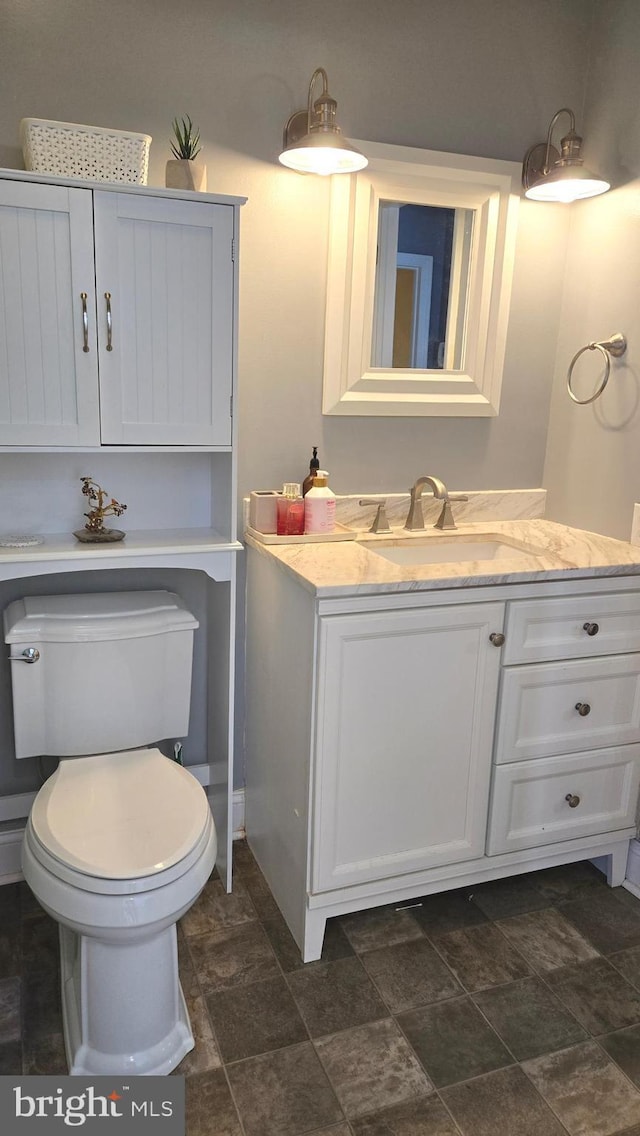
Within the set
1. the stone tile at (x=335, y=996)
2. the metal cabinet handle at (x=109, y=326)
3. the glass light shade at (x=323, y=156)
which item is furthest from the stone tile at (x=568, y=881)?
the glass light shade at (x=323, y=156)

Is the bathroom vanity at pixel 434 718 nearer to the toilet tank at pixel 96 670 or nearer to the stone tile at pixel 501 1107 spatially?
the toilet tank at pixel 96 670

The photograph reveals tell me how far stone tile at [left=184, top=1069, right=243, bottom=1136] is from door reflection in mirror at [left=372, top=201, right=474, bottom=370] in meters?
1.75

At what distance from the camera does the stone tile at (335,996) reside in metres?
1.72

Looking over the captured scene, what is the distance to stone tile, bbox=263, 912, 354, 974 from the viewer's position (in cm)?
190

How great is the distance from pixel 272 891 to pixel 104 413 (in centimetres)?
130

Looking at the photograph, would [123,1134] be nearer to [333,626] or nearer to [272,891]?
[272,891]

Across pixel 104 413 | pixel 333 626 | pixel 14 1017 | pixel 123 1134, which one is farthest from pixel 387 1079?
pixel 104 413

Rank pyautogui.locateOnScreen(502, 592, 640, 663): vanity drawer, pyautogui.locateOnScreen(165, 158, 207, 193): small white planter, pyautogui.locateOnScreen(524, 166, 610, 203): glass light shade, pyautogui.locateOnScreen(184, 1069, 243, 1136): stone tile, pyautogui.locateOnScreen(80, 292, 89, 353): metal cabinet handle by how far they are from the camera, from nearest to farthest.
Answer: pyautogui.locateOnScreen(184, 1069, 243, 1136): stone tile → pyautogui.locateOnScreen(80, 292, 89, 353): metal cabinet handle → pyautogui.locateOnScreen(165, 158, 207, 193): small white planter → pyautogui.locateOnScreen(502, 592, 640, 663): vanity drawer → pyautogui.locateOnScreen(524, 166, 610, 203): glass light shade

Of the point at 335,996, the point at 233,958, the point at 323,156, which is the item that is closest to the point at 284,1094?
the point at 335,996

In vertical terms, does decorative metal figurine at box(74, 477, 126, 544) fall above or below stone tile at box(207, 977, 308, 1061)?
above

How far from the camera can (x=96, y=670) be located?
1.89 metres

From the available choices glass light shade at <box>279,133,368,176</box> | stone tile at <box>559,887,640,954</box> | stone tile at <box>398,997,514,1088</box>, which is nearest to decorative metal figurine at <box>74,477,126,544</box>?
glass light shade at <box>279,133,368,176</box>

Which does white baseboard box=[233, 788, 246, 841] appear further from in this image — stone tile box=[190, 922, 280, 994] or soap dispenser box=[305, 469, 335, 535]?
soap dispenser box=[305, 469, 335, 535]

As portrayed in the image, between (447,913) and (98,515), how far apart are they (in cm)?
136
